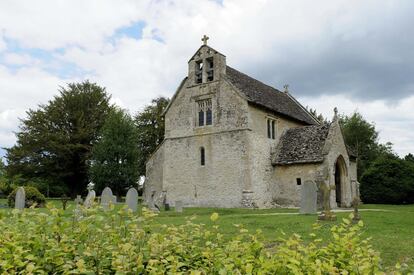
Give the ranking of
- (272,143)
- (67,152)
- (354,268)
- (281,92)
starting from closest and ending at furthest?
(354,268)
(272,143)
(281,92)
(67,152)

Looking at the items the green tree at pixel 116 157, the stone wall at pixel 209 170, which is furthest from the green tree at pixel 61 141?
the stone wall at pixel 209 170

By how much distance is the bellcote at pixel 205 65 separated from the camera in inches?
1106

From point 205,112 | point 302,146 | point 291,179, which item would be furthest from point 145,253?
point 302,146

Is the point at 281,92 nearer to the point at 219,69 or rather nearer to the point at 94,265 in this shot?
the point at 219,69

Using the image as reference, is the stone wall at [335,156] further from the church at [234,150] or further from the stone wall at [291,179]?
the stone wall at [291,179]

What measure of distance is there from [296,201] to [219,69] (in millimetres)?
11031


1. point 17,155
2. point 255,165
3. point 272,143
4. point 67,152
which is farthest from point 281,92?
point 17,155

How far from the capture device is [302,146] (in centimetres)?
2800

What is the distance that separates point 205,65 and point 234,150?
701 centimetres

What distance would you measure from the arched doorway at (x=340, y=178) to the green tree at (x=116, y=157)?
2159 cm

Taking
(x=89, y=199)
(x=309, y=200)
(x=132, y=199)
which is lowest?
(x=309, y=200)

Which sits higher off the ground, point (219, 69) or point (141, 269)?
point (219, 69)

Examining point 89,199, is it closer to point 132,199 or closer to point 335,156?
point 132,199

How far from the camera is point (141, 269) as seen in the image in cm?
357
